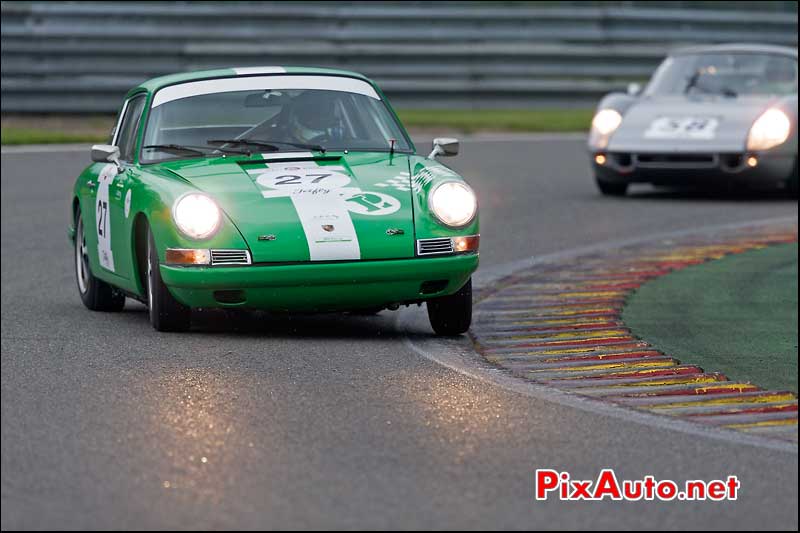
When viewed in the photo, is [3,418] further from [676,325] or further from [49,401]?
[676,325]

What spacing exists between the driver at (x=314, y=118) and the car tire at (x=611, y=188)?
6.68 metres

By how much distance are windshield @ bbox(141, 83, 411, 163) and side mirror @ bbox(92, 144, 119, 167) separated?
19 centimetres

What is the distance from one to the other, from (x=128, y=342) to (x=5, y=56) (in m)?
13.5

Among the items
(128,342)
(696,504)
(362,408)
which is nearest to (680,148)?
(128,342)

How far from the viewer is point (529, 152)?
17.6m

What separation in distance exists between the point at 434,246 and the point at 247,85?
149 cm

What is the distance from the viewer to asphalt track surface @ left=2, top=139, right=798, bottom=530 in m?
4.21

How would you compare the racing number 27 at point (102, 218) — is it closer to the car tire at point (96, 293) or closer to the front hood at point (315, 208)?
the car tire at point (96, 293)

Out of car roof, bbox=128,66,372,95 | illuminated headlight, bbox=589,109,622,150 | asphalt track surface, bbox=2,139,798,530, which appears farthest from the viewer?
illuminated headlight, bbox=589,109,622,150

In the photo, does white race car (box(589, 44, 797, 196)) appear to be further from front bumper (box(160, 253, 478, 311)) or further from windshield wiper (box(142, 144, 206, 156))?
front bumper (box(160, 253, 478, 311))

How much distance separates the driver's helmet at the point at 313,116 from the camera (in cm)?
776

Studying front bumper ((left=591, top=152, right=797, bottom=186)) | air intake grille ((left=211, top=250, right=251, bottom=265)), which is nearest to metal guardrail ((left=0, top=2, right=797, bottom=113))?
front bumper ((left=591, top=152, right=797, bottom=186))

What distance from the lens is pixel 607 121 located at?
14.2m

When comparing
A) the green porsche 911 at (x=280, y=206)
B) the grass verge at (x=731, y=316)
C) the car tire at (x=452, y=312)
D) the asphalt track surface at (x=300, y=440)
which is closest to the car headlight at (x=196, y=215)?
the green porsche 911 at (x=280, y=206)
